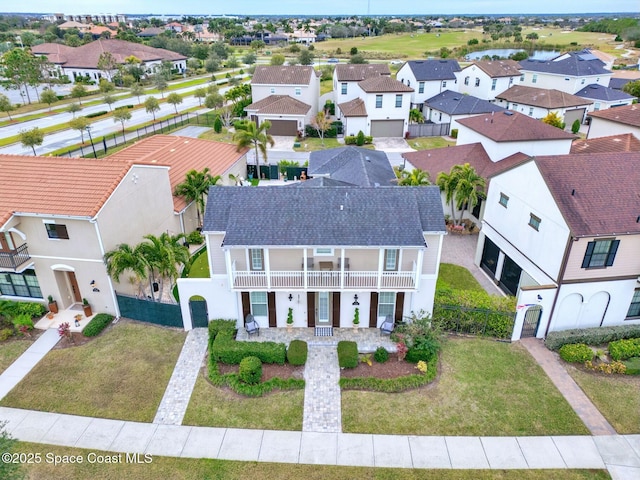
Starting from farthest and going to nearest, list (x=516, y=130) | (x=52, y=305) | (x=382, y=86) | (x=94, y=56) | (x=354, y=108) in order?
(x=94, y=56) < (x=354, y=108) < (x=382, y=86) < (x=516, y=130) < (x=52, y=305)

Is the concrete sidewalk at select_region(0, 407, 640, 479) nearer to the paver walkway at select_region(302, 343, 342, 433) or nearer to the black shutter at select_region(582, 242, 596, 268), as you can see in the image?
the paver walkway at select_region(302, 343, 342, 433)

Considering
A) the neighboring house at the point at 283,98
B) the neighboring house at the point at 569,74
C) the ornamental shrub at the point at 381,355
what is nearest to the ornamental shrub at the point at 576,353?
the ornamental shrub at the point at 381,355

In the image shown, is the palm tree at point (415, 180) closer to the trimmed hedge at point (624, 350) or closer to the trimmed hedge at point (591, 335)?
the trimmed hedge at point (591, 335)

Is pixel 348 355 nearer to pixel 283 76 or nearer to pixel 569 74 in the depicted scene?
pixel 283 76

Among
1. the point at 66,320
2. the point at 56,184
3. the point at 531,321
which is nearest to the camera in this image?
the point at 531,321

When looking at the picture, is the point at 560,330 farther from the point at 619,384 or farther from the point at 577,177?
the point at 577,177

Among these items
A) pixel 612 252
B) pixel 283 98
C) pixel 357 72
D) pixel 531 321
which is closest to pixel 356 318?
pixel 531 321

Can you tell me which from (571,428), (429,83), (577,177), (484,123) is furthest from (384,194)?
(429,83)

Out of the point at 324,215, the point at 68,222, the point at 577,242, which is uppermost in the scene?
the point at 324,215

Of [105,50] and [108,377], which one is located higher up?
[105,50]

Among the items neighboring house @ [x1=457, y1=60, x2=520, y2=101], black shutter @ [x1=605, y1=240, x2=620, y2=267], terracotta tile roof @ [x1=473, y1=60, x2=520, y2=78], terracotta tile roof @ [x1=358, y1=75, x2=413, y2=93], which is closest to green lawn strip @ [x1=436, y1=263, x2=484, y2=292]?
black shutter @ [x1=605, y1=240, x2=620, y2=267]
